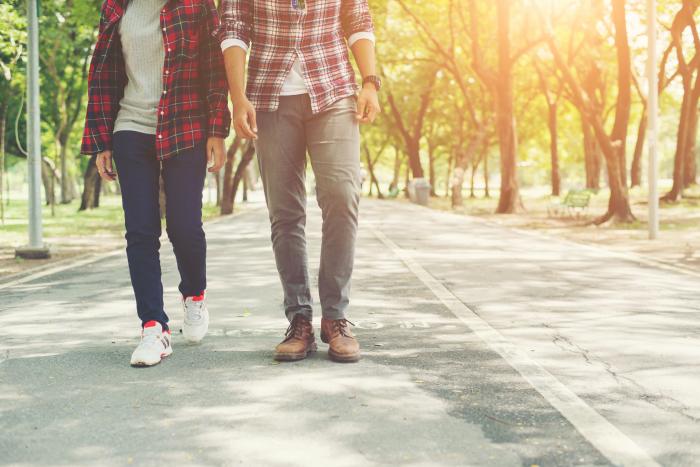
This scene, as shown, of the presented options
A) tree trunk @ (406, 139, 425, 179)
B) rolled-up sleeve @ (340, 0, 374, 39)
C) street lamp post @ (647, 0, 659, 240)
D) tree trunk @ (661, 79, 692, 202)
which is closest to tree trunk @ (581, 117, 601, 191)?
tree trunk @ (406, 139, 425, 179)

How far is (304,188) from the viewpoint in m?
4.83

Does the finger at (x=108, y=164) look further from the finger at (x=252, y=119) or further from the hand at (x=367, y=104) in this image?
the hand at (x=367, y=104)

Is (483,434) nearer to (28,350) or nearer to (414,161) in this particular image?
(28,350)

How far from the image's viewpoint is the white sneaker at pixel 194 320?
508cm

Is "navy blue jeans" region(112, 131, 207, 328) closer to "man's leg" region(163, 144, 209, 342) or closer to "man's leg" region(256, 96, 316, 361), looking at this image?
"man's leg" region(163, 144, 209, 342)

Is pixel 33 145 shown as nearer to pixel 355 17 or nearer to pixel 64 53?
pixel 355 17

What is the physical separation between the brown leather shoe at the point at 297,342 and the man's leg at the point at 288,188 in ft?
0.15

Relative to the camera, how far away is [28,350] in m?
5.16

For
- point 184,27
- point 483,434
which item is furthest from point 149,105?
point 483,434

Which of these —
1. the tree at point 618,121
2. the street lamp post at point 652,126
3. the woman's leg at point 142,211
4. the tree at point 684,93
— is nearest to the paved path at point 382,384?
the woman's leg at point 142,211

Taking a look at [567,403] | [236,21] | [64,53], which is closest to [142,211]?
[236,21]

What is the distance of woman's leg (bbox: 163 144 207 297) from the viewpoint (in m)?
4.73

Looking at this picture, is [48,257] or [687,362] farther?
[48,257]

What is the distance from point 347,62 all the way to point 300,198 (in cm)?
71
